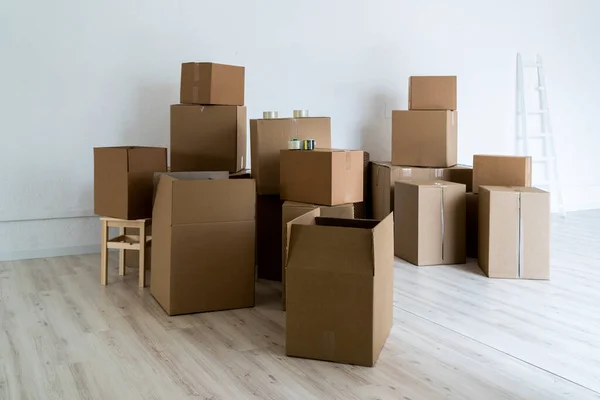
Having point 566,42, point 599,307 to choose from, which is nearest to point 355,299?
point 599,307

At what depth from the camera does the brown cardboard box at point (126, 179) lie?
2.85 m

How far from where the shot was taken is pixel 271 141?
303 cm

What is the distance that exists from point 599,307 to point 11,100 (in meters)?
3.18

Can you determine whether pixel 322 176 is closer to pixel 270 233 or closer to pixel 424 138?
pixel 270 233

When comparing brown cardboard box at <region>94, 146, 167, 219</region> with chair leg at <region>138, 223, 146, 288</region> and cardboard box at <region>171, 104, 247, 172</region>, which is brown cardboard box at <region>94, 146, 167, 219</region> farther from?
cardboard box at <region>171, 104, 247, 172</region>

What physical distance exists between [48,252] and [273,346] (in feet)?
6.47

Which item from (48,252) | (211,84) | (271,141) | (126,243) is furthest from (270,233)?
(48,252)

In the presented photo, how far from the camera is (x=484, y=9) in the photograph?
5.03 metres

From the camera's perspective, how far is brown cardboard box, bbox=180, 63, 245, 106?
3170 mm

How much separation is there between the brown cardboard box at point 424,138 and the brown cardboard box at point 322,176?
1282 millimetres

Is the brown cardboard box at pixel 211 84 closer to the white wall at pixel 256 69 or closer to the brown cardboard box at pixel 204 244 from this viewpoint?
the white wall at pixel 256 69

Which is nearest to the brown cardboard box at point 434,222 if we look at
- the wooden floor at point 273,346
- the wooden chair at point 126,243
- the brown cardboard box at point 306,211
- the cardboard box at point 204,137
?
the wooden floor at point 273,346

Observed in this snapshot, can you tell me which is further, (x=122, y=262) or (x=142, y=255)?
(x=122, y=262)

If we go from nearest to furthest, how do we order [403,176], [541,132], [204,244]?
[204,244] → [403,176] → [541,132]
